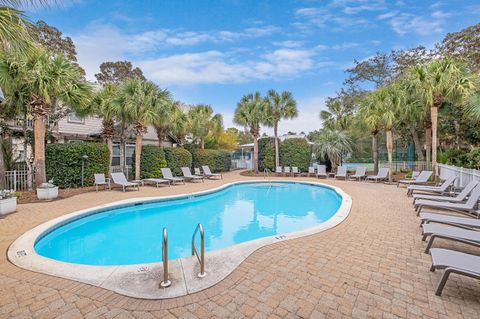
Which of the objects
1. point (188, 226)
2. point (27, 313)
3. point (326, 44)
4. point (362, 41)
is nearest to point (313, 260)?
point (27, 313)

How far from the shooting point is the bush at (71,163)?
444 inches

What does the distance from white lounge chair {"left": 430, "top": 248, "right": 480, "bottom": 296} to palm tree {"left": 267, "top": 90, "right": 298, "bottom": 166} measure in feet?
55.0

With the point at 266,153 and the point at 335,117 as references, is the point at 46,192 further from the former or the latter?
the point at 335,117

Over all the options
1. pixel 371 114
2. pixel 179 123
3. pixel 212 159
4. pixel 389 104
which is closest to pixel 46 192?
pixel 179 123

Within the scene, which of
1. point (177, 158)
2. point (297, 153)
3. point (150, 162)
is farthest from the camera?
point (297, 153)

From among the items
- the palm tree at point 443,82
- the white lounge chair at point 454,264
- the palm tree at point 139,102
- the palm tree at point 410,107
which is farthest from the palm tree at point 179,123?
the white lounge chair at point 454,264

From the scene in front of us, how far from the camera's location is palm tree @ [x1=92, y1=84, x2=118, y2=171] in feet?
42.1

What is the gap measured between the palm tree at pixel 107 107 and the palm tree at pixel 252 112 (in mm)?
9302

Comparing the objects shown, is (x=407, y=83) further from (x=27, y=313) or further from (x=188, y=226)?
(x=27, y=313)

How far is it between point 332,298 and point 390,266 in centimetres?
148

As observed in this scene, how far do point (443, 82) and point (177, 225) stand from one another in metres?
13.1

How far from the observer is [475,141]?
1452 cm

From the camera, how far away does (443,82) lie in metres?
11.1

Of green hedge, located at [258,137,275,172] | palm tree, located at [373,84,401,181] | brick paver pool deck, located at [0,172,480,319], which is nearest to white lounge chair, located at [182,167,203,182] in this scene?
green hedge, located at [258,137,275,172]
